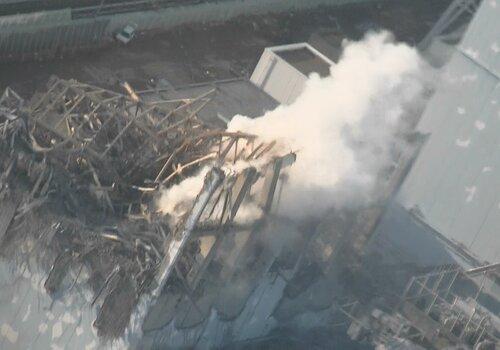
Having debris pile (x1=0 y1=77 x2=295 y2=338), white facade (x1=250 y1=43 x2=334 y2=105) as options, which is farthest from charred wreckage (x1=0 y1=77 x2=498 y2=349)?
white facade (x1=250 y1=43 x2=334 y2=105)

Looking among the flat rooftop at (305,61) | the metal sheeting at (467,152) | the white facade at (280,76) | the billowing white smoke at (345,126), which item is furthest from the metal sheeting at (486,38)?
the flat rooftop at (305,61)

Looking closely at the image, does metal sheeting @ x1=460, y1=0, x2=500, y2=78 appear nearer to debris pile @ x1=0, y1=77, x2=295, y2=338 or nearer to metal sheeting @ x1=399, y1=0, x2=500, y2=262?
metal sheeting @ x1=399, y1=0, x2=500, y2=262

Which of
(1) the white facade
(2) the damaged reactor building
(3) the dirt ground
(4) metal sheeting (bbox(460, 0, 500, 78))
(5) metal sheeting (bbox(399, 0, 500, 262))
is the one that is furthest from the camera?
(3) the dirt ground

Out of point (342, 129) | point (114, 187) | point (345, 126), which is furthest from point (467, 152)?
point (114, 187)

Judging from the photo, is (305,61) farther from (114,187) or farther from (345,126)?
(114,187)

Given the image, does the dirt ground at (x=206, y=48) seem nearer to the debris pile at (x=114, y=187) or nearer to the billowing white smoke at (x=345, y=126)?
the debris pile at (x=114, y=187)

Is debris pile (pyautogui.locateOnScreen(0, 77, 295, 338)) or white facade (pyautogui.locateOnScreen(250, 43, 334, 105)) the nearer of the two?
debris pile (pyautogui.locateOnScreen(0, 77, 295, 338))
